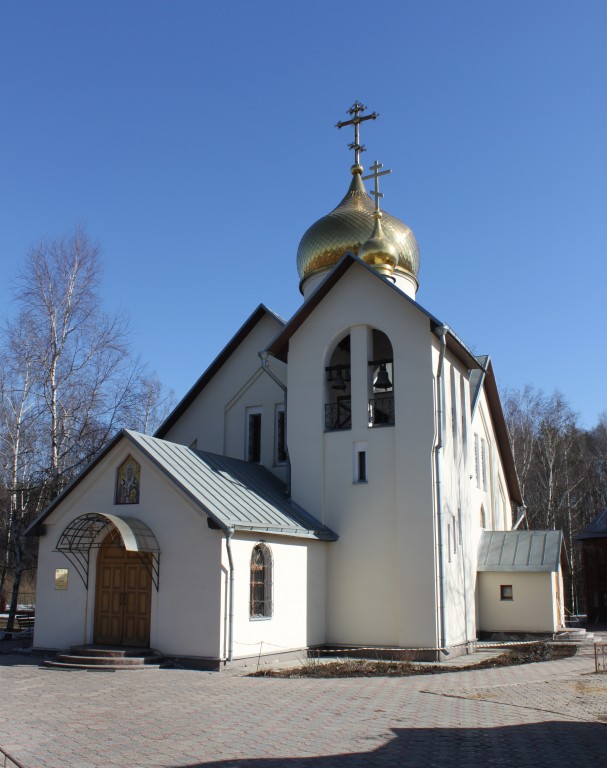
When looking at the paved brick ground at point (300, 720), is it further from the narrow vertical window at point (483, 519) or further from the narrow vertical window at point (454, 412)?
the narrow vertical window at point (483, 519)

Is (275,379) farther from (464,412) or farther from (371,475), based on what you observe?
(464,412)

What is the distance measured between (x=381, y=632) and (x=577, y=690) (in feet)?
17.8

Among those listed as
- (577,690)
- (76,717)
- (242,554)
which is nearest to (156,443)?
(242,554)

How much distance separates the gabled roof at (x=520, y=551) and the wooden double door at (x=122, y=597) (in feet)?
27.3

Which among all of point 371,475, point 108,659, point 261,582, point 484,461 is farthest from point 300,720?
point 484,461

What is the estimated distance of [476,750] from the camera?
7152 millimetres

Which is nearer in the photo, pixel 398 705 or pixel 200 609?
pixel 398 705

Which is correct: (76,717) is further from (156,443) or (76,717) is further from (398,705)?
(156,443)

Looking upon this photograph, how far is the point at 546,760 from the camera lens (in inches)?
266

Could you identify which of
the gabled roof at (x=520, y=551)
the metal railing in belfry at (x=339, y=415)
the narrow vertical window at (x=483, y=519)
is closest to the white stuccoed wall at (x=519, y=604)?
the gabled roof at (x=520, y=551)

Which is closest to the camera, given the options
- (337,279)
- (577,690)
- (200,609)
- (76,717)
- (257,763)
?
(257,763)

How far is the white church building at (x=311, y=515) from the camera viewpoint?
45.3ft

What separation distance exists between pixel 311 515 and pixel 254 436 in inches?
135

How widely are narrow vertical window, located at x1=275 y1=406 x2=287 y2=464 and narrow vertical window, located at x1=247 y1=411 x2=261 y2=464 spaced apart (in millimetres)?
659
